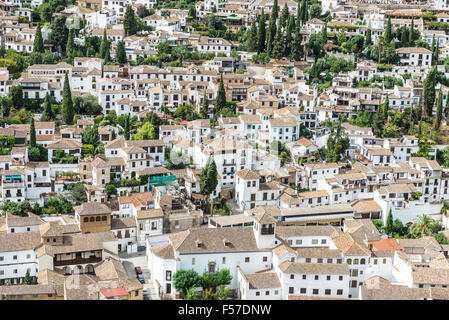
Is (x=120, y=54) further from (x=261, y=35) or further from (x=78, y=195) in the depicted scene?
(x=78, y=195)

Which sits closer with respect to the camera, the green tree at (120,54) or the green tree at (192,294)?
the green tree at (192,294)

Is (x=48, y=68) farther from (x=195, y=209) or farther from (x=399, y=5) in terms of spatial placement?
(x=399, y=5)

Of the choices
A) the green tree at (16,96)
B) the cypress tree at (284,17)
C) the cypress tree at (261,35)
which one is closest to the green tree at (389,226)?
the cypress tree at (261,35)

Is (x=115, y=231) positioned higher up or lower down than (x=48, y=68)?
lower down

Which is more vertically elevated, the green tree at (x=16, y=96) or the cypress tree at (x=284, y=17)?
the cypress tree at (x=284, y=17)

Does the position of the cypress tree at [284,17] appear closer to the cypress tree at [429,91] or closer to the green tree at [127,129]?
the cypress tree at [429,91]

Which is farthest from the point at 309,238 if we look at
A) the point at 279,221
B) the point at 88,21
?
the point at 88,21

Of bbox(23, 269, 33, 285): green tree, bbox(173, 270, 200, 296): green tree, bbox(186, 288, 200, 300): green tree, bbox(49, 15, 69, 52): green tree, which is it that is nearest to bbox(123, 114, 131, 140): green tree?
bbox(23, 269, 33, 285): green tree
